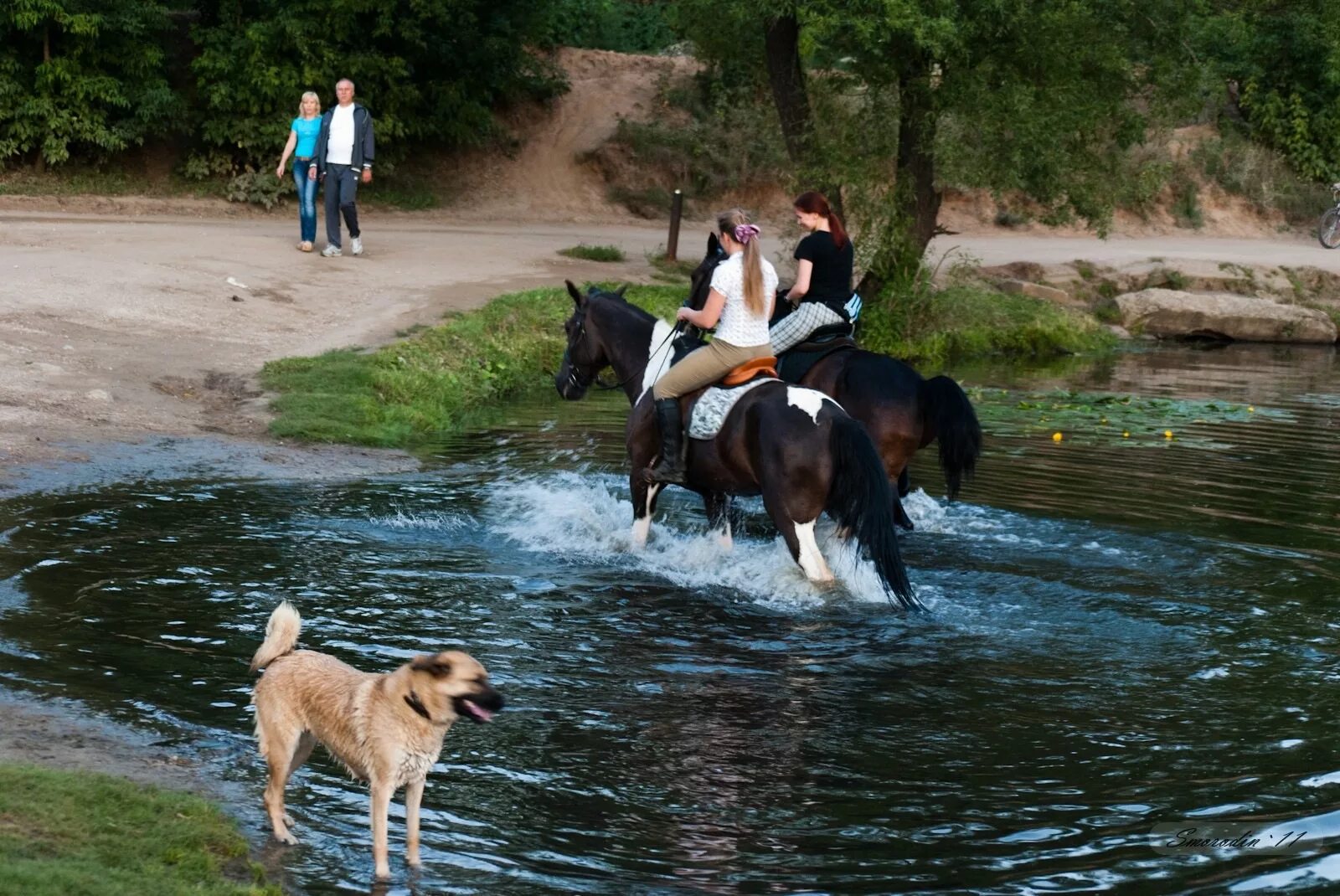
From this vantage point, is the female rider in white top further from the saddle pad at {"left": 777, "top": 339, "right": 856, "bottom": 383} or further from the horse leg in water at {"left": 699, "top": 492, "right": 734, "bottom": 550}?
the saddle pad at {"left": 777, "top": 339, "right": 856, "bottom": 383}

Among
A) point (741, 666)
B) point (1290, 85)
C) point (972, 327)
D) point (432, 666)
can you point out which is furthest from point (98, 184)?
point (1290, 85)

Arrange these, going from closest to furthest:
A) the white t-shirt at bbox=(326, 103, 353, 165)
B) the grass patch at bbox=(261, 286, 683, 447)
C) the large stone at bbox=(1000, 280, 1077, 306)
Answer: the grass patch at bbox=(261, 286, 683, 447)
the white t-shirt at bbox=(326, 103, 353, 165)
the large stone at bbox=(1000, 280, 1077, 306)

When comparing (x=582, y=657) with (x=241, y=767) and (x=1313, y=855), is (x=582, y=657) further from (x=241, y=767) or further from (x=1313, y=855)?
(x=1313, y=855)

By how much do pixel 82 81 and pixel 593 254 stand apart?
10.7 metres

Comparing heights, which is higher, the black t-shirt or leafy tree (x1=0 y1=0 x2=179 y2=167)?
leafy tree (x1=0 y1=0 x2=179 y2=167)

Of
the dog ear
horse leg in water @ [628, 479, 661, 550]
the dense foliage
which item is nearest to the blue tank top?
the dense foliage

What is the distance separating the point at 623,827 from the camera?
602 centimetres

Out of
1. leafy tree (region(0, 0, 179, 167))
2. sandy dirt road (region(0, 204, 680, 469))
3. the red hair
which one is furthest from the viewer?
leafy tree (region(0, 0, 179, 167))

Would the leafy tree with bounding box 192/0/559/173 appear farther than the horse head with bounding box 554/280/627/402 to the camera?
Yes

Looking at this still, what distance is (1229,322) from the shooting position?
28.3 meters

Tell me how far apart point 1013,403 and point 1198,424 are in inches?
86.5

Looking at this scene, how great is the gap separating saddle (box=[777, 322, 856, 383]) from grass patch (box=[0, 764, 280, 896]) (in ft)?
22.9

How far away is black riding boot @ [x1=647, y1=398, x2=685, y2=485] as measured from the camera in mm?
10367

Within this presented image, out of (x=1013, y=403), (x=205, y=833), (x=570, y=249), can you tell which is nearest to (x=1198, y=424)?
(x=1013, y=403)
